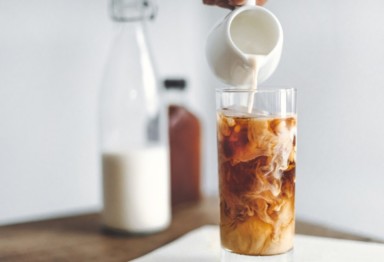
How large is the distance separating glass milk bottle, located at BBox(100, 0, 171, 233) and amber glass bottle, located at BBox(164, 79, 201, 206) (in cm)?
9

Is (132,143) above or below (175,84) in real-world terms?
below

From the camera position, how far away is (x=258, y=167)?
31.0 inches

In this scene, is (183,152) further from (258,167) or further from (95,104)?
(258,167)

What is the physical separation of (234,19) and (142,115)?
1.34 ft

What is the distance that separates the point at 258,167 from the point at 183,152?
0.50 meters

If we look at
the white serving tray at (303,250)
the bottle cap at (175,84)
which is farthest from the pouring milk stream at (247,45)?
the bottle cap at (175,84)

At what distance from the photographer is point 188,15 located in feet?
5.61

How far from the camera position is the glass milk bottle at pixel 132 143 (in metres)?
1.09

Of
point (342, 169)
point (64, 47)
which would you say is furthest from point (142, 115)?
point (342, 169)

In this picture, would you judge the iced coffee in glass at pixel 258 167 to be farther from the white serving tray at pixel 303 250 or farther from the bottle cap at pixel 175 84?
the bottle cap at pixel 175 84

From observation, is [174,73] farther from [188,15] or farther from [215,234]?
[215,234]

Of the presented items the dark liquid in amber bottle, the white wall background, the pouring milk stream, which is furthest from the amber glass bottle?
the pouring milk stream

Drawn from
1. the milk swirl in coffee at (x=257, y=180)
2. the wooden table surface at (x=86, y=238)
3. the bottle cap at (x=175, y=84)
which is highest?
the bottle cap at (x=175, y=84)

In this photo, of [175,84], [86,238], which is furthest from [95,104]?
[86,238]
